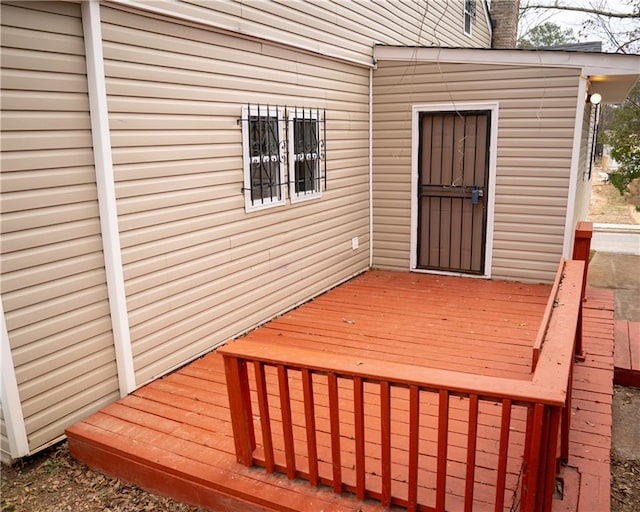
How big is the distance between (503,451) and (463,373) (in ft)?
1.07

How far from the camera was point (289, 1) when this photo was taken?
4762 millimetres

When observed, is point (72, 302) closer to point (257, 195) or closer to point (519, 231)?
point (257, 195)

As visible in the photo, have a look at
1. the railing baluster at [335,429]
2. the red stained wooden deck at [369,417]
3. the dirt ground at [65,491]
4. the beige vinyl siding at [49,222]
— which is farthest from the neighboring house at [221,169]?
the railing baluster at [335,429]

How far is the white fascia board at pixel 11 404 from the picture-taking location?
2.68 metres

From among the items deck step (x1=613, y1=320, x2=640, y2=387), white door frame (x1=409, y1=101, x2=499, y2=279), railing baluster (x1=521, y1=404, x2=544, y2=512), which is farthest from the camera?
white door frame (x1=409, y1=101, x2=499, y2=279)

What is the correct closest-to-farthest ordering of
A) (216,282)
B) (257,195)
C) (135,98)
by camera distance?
(135,98) → (216,282) → (257,195)

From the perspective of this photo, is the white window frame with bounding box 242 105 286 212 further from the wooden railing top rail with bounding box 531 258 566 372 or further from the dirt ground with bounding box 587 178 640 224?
the dirt ground with bounding box 587 178 640 224

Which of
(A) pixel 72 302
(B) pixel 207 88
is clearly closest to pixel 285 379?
(A) pixel 72 302

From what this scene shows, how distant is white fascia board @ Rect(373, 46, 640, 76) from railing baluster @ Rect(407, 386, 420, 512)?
4.64m

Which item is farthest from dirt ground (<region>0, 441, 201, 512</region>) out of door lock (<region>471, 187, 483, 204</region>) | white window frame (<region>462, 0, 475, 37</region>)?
white window frame (<region>462, 0, 475, 37</region>)

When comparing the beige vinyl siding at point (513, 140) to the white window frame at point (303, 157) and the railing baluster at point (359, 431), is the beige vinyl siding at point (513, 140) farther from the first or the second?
the railing baluster at point (359, 431)

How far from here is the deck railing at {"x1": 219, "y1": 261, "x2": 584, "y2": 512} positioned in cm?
191

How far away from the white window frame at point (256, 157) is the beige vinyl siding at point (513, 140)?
81.5 inches

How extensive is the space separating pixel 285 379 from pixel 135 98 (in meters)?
2.11
